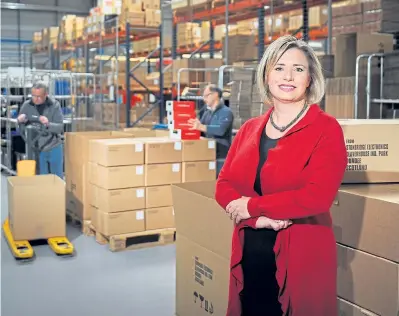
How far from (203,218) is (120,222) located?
2.69m

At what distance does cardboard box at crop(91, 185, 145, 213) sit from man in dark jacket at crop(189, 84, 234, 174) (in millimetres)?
1023

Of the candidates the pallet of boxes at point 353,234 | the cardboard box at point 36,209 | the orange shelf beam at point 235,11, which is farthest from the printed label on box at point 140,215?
the orange shelf beam at point 235,11

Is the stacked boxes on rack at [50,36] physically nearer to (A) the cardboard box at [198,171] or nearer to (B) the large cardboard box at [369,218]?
(A) the cardboard box at [198,171]

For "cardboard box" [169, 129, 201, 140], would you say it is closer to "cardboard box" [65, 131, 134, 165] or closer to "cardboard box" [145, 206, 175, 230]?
"cardboard box" [145, 206, 175, 230]

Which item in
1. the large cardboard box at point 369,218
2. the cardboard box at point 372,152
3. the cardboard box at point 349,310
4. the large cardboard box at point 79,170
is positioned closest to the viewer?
the large cardboard box at point 369,218

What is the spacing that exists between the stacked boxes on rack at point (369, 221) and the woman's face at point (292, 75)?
1.87 feet

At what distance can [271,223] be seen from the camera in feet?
6.83

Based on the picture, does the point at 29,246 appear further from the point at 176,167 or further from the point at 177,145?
the point at 177,145

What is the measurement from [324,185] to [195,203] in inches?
49.3

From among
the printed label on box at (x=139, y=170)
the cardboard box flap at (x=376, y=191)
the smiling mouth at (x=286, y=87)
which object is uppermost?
the smiling mouth at (x=286, y=87)

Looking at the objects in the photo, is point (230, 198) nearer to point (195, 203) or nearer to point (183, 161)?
point (195, 203)

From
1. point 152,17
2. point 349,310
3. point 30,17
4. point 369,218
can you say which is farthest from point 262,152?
point 30,17

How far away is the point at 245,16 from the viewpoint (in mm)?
9414

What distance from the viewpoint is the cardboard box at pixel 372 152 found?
2.63m
